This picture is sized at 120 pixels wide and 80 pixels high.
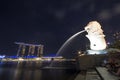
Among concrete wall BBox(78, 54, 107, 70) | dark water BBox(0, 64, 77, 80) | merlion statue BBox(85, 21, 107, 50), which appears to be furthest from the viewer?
merlion statue BBox(85, 21, 107, 50)

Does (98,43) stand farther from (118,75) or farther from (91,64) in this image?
(118,75)

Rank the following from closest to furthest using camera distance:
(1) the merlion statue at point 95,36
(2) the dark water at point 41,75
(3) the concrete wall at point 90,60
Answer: (2) the dark water at point 41,75, (3) the concrete wall at point 90,60, (1) the merlion statue at point 95,36

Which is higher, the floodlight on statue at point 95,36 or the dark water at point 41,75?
the floodlight on statue at point 95,36

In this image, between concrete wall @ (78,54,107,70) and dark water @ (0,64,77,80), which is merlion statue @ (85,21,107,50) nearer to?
concrete wall @ (78,54,107,70)

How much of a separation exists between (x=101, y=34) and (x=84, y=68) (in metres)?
11.8

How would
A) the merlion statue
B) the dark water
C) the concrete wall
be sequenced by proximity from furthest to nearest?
the merlion statue < the concrete wall < the dark water

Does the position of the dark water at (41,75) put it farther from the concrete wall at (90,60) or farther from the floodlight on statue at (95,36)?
the floodlight on statue at (95,36)

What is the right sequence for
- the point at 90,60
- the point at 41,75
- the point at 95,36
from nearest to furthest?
the point at 41,75
the point at 90,60
the point at 95,36

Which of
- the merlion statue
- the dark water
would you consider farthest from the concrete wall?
the merlion statue

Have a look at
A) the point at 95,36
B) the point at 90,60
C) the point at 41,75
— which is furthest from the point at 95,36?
the point at 41,75

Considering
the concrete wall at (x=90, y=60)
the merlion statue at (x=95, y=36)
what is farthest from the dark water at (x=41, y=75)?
the merlion statue at (x=95, y=36)

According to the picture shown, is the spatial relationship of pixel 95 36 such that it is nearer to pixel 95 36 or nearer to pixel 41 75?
pixel 95 36

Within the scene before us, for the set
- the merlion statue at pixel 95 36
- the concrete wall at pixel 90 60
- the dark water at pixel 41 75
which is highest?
the merlion statue at pixel 95 36

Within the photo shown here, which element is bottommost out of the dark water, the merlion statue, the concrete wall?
the dark water
